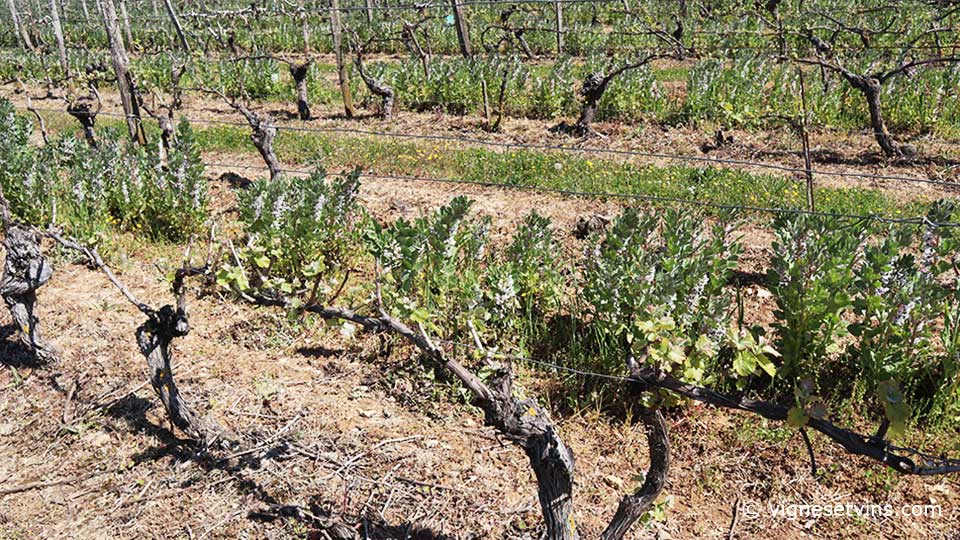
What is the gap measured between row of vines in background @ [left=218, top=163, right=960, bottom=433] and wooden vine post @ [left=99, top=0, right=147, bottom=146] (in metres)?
3.97

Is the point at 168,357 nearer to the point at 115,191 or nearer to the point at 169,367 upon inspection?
the point at 169,367

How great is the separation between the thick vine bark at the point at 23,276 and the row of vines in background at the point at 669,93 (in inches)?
214

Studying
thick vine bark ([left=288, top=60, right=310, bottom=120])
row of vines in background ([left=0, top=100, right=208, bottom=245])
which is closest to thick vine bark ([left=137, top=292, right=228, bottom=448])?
row of vines in background ([left=0, top=100, right=208, bottom=245])

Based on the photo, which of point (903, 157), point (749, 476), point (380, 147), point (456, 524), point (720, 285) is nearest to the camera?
point (456, 524)

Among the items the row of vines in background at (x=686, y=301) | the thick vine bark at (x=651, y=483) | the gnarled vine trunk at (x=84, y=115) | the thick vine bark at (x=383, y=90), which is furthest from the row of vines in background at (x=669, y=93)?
the thick vine bark at (x=651, y=483)

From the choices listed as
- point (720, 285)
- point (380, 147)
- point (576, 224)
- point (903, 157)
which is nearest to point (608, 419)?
point (720, 285)

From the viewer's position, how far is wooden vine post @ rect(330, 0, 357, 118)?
35.9ft

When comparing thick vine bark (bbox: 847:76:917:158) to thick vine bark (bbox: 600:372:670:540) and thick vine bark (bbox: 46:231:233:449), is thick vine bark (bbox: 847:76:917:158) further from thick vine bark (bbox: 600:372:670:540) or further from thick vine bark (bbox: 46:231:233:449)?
thick vine bark (bbox: 46:231:233:449)

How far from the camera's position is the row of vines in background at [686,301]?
372 centimetres

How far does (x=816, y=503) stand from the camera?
344cm

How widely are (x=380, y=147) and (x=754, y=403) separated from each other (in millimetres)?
7847

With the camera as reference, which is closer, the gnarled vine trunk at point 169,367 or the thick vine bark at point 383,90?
the gnarled vine trunk at point 169,367

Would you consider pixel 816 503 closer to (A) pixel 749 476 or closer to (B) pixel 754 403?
(A) pixel 749 476

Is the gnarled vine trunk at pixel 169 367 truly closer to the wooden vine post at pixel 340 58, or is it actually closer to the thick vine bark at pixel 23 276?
the thick vine bark at pixel 23 276
